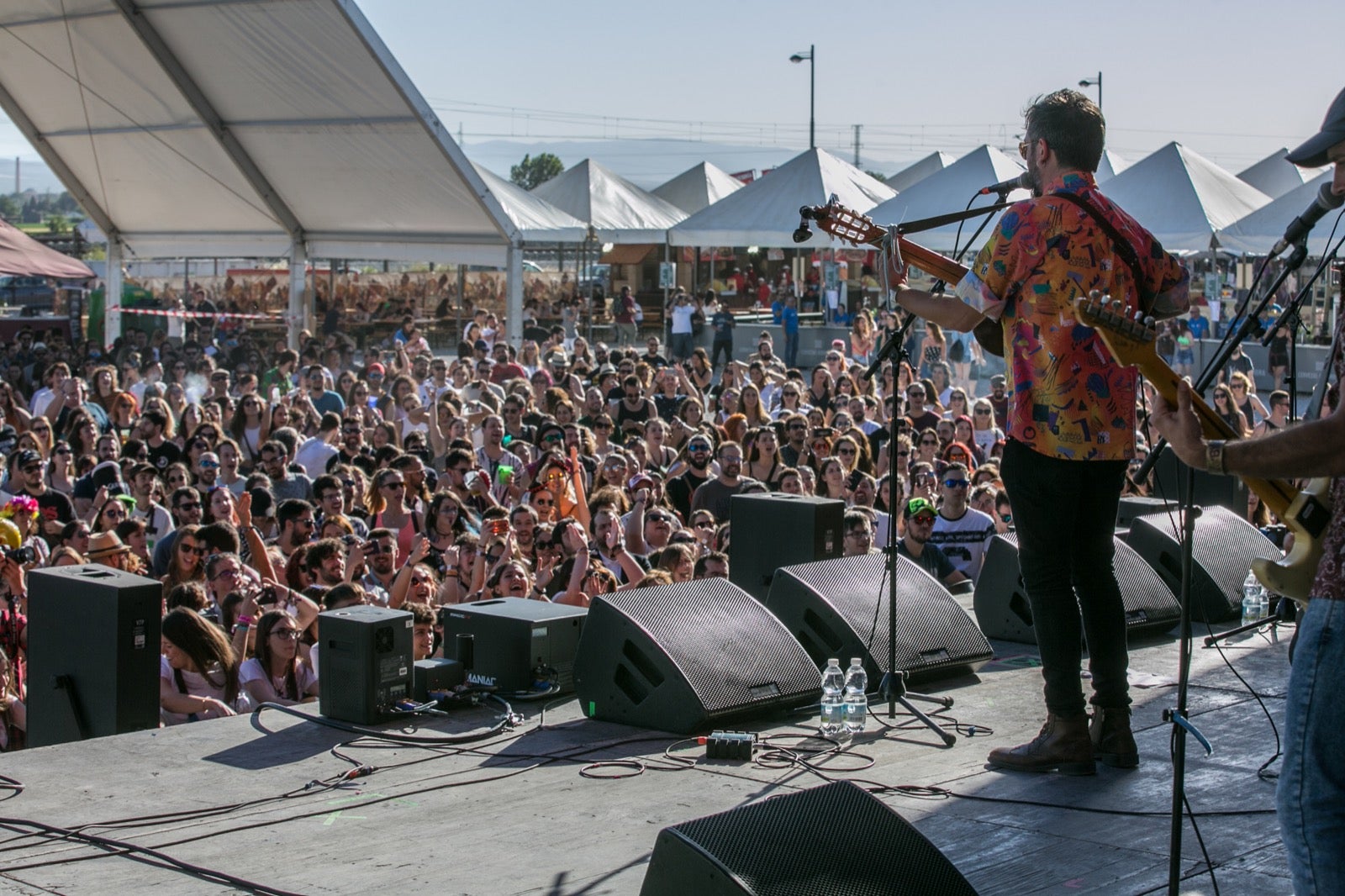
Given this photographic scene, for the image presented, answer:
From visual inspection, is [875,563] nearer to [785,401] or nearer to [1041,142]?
[1041,142]

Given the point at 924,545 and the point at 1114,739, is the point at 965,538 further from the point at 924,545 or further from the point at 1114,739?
the point at 1114,739

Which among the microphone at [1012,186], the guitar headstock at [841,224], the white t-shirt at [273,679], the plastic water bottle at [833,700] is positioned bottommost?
the white t-shirt at [273,679]

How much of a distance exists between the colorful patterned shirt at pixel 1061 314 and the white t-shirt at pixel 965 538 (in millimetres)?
4915

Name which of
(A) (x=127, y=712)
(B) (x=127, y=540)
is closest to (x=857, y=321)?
(B) (x=127, y=540)

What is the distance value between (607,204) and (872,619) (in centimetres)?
2286

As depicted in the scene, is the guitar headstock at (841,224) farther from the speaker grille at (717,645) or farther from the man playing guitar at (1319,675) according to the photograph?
the man playing guitar at (1319,675)

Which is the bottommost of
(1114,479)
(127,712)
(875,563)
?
(127,712)

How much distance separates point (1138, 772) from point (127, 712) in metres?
3.54

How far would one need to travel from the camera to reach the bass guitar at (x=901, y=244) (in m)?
4.36

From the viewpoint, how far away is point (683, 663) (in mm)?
5062

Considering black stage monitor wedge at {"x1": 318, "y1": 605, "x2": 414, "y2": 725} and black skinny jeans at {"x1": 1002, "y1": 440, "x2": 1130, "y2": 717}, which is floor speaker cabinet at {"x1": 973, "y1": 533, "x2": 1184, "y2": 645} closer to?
black skinny jeans at {"x1": 1002, "y1": 440, "x2": 1130, "y2": 717}

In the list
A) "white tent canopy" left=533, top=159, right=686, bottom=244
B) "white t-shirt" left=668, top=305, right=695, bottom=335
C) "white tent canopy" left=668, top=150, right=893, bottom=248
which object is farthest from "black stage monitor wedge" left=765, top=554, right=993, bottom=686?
"white tent canopy" left=533, top=159, right=686, bottom=244

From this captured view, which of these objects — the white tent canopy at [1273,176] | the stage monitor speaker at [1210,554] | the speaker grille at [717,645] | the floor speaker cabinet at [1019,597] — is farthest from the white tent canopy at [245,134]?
the white tent canopy at [1273,176]

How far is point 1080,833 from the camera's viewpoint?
12.5 ft
